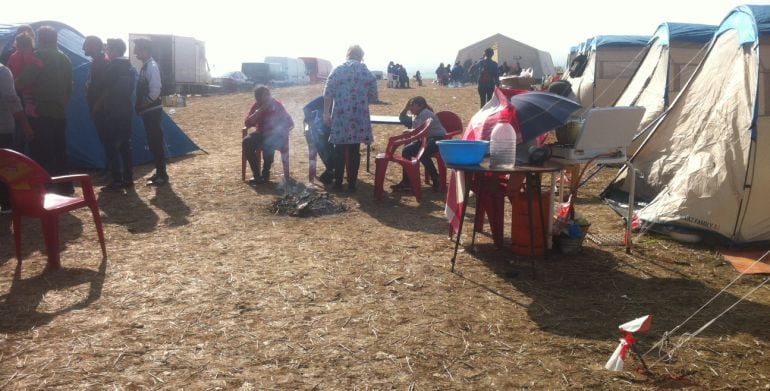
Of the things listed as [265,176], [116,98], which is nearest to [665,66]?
[265,176]

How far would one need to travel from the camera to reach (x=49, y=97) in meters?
6.68

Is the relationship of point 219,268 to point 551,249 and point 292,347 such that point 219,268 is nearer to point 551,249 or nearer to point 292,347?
point 292,347

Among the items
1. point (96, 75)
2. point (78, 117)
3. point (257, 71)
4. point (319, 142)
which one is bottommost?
point (319, 142)

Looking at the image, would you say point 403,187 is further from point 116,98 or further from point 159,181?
point 116,98

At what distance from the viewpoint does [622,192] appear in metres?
7.18

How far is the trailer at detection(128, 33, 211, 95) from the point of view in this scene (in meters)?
25.9

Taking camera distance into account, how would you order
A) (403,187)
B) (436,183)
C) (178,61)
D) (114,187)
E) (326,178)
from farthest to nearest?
(178,61) < (326,178) < (436,183) < (403,187) < (114,187)

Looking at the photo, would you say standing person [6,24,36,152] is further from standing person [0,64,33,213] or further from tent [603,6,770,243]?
tent [603,6,770,243]

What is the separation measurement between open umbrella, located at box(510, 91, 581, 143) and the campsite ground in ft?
3.35

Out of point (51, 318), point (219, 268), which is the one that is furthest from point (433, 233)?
point (51, 318)

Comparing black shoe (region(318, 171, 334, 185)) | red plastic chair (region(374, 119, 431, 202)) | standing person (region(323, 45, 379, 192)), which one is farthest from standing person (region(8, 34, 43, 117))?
red plastic chair (region(374, 119, 431, 202))

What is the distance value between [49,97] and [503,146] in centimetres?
486

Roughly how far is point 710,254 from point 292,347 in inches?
142

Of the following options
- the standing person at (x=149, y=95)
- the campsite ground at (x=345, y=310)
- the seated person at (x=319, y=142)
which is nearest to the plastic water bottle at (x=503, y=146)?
the campsite ground at (x=345, y=310)
